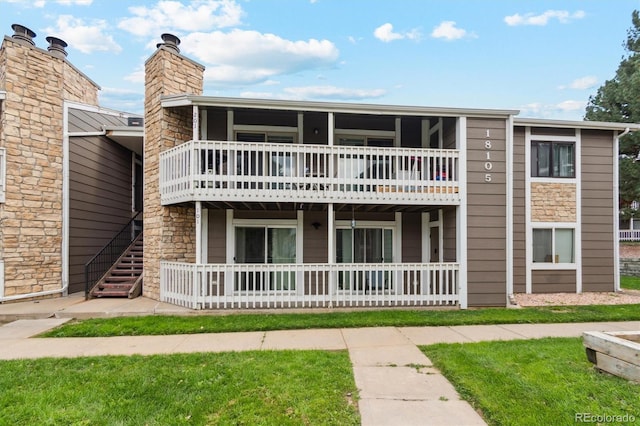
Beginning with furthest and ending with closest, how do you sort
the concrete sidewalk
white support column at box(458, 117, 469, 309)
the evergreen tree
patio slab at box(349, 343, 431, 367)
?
the evergreen tree → white support column at box(458, 117, 469, 309) → patio slab at box(349, 343, 431, 367) → the concrete sidewalk

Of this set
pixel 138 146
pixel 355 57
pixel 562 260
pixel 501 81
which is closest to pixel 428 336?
pixel 562 260

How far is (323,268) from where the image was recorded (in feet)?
23.8

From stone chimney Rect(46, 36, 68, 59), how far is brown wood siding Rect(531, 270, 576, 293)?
14.3 meters

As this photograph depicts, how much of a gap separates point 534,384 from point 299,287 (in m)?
4.94

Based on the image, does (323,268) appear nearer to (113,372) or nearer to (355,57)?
(113,372)

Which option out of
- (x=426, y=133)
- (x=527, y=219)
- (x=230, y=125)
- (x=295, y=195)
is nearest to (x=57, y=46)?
(x=230, y=125)

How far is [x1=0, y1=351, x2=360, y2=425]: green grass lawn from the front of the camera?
294 cm

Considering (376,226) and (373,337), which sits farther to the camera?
(376,226)

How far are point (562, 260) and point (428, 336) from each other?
6305mm

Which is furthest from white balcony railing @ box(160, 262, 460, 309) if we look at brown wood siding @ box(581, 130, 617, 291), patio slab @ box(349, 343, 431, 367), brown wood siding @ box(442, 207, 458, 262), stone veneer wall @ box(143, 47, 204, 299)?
brown wood siding @ box(581, 130, 617, 291)

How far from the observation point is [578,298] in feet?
27.7

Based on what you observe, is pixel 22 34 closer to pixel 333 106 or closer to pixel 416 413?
pixel 333 106

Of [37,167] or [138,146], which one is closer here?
[37,167]

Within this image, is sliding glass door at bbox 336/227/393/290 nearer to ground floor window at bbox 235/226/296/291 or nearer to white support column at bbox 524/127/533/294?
ground floor window at bbox 235/226/296/291
